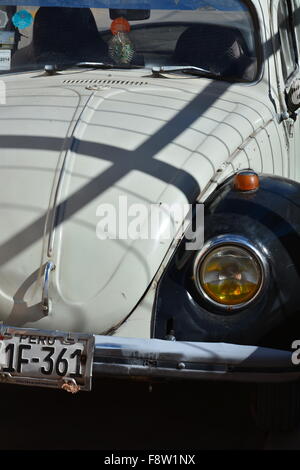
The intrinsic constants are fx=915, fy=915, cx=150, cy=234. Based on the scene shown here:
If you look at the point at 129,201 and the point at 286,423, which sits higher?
the point at 129,201

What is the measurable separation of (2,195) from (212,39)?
1850mm

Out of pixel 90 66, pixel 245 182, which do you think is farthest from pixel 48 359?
pixel 90 66

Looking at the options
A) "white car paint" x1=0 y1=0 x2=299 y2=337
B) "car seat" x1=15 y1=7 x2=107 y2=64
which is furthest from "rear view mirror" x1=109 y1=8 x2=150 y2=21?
"white car paint" x1=0 y1=0 x2=299 y2=337

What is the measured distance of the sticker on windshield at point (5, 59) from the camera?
214 inches

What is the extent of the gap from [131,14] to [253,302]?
226cm

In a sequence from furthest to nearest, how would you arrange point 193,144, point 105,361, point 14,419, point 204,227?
point 14,419 < point 193,144 < point 204,227 < point 105,361

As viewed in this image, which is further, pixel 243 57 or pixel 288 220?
pixel 243 57

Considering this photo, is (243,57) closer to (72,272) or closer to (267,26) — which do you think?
(267,26)

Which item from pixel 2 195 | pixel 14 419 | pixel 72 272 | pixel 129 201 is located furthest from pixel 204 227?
pixel 14 419

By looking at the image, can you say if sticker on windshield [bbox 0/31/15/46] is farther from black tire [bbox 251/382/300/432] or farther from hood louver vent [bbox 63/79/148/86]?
black tire [bbox 251/382/300/432]

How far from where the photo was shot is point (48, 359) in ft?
11.8

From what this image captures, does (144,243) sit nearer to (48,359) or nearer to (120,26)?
(48,359)

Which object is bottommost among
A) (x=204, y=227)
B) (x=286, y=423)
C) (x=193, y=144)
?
(x=286, y=423)

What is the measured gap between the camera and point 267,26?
541cm
